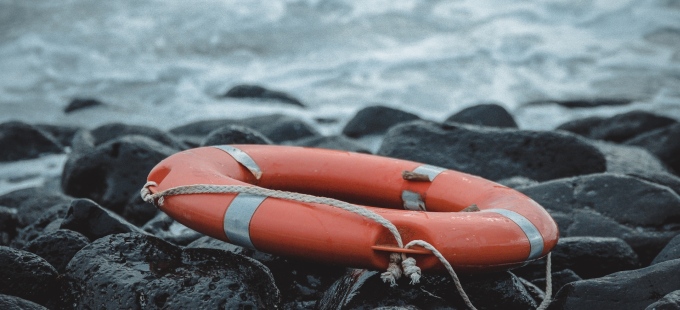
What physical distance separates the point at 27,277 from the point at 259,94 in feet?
20.0

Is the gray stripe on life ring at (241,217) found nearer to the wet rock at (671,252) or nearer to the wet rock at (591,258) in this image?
the wet rock at (591,258)

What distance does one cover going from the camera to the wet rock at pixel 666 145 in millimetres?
5344

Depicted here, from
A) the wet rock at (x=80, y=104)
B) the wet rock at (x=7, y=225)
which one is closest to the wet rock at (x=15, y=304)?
the wet rock at (x=7, y=225)

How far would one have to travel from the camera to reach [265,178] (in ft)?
9.86

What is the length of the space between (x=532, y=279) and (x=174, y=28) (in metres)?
9.82

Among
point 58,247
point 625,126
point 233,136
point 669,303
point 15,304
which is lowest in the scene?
point 625,126

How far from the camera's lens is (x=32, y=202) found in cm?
406

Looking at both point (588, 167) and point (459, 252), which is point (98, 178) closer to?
point (459, 252)

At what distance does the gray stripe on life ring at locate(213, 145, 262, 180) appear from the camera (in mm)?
2955

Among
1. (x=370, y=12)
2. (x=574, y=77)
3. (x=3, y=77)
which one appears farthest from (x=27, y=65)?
(x=574, y=77)

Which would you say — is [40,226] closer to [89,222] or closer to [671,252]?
Result: [89,222]

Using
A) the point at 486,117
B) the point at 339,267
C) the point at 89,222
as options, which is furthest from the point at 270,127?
the point at 339,267

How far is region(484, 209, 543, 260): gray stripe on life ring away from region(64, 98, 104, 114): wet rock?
22.4 ft

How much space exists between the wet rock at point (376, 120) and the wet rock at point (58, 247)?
3.82 meters
